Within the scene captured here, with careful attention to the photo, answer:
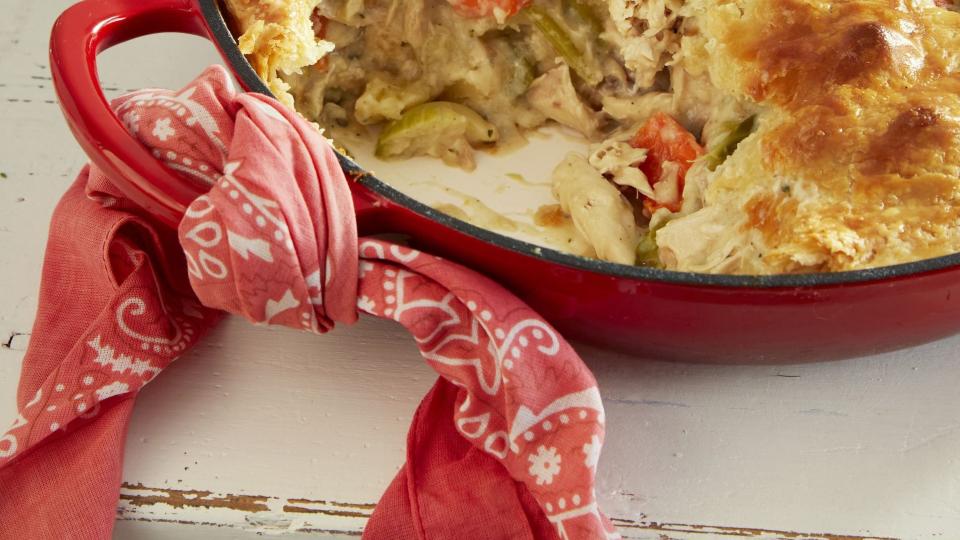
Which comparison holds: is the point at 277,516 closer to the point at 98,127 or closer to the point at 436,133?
the point at 98,127

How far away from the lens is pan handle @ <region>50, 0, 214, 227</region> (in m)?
1.41

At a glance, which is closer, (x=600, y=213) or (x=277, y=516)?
(x=277, y=516)

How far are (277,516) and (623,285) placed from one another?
1.72 ft

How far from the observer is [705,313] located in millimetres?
1367

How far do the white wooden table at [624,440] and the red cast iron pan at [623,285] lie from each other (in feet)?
0.31

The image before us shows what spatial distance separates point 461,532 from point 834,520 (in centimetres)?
47

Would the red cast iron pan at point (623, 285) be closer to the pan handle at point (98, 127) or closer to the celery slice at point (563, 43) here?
the pan handle at point (98, 127)

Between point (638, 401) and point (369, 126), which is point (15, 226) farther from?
point (638, 401)

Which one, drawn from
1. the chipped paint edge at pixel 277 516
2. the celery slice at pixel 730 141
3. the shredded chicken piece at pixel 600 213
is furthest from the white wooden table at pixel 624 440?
the celery slice at pixel 730 141

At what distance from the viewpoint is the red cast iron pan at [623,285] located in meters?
1.32

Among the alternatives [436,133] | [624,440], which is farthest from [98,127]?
[624,440]

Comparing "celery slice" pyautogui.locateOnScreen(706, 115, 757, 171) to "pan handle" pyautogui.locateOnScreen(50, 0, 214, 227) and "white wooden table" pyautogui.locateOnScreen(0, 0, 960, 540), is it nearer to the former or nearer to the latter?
"white wooden table" pyautogui.locateOnScreen(0, 0, 960, 540)

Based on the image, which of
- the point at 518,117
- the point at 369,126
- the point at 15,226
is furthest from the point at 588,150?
the point at 15,226

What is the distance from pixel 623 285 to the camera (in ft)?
4.42
